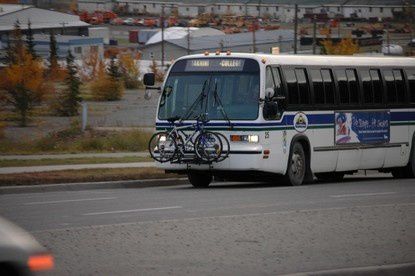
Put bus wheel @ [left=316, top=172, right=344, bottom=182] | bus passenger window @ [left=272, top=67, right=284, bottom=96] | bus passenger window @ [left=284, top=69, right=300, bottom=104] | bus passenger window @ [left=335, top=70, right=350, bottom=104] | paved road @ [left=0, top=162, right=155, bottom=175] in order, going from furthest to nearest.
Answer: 1. bus wheel @ [left=316, top=172, right=344, bottom=182]
2. bus passenger window @ [left=335, top=70, right=350, bottom=104]
3. paved road @ [left=0, top=162, right=155, bottom=175]
4. bus passenger window @ [left=284, top=69, right=300, bottom=104]
5. bus passenger window @ [left=272, top=67, right=284, bottom=96]

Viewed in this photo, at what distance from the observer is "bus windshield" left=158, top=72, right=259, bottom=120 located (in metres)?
24.5

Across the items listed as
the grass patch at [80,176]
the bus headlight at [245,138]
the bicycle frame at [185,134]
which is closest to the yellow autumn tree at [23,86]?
the grass patch at [80,176]

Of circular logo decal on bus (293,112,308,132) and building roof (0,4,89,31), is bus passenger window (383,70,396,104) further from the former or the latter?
building roof (0,4,89,31)

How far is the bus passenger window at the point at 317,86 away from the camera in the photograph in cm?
2667

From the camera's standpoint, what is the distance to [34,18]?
6600 centimetres

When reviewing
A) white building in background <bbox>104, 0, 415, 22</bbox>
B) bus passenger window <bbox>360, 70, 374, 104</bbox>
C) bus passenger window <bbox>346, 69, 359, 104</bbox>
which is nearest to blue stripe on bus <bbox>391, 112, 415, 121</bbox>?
bus passenger window <bbox>360, 70, 374, 104</bbox>

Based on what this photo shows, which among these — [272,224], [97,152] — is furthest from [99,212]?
[97,152]

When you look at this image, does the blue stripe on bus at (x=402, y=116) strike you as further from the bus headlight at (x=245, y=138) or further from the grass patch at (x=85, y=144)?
the grass patch at (x=85, y=144)

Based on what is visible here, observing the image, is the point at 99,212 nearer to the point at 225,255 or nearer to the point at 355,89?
the point at 225,255

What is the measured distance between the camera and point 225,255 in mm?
12797

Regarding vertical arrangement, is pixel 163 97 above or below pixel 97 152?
above

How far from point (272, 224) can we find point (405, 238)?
206 cm

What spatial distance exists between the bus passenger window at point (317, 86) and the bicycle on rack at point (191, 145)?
3.40 metres

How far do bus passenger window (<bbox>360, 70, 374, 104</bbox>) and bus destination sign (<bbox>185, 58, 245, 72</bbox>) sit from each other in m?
4.53
